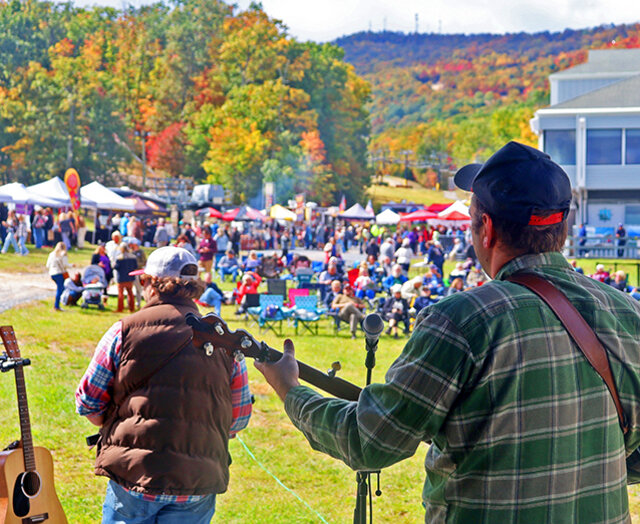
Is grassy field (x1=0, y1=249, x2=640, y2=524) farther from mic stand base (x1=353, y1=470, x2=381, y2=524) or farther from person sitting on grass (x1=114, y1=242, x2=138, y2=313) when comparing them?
person sitting on grass (x1=114, y1=242, x2=138, y2=313)

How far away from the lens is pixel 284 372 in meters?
2.12

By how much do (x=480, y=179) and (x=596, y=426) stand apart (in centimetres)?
64

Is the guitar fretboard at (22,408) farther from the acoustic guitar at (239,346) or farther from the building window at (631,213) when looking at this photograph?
the building window at (631,213)

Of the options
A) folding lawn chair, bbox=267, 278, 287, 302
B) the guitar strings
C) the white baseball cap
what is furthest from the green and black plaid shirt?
folding lawn chair, bbox=267, 278, 287, 302

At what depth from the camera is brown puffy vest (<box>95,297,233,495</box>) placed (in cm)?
305

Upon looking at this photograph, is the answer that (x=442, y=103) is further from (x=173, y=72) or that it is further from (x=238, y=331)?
(x=238, y=331)

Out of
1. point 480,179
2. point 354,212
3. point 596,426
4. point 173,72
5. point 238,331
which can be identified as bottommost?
point 354,212

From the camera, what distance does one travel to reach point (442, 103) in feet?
590

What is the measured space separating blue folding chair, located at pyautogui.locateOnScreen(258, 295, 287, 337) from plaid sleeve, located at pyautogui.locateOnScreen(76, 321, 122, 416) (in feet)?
44.3

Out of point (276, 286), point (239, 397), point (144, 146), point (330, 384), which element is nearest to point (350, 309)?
point (276, 286)

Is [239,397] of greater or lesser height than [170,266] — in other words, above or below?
below

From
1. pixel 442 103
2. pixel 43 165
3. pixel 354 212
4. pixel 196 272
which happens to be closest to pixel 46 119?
pixel 43 165

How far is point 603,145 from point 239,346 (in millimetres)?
43357

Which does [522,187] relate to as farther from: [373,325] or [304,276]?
[304,276]
